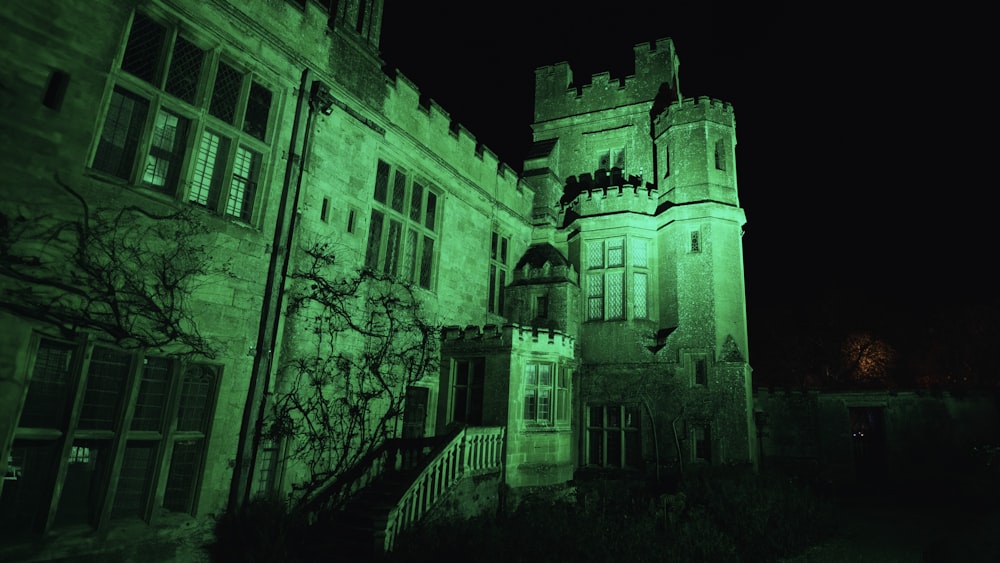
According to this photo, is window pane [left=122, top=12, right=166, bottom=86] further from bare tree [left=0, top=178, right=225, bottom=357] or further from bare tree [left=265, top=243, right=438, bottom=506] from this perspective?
bare tree [left=265, top=243, right=438, bottom=506]

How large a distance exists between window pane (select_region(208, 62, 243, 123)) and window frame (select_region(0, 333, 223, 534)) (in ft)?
13.9

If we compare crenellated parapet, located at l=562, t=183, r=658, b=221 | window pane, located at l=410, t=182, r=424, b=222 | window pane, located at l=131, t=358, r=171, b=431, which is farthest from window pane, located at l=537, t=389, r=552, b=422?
window pane, located at l=131, t=358, r=171, b=431

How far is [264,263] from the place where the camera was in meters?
9.20

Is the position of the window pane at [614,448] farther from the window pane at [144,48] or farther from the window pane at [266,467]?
the window pane at [144,48]

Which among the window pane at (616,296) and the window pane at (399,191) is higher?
the window pane at (399,191)

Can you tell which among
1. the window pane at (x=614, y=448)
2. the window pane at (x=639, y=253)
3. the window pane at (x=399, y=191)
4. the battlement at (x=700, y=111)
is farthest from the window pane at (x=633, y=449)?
the battlement at (x=700, y=111)


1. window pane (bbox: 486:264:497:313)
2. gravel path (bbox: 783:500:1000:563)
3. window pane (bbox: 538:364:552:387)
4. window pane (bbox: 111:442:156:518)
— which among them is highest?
window pane (bbox: 486:264:497:313)

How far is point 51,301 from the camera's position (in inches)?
261

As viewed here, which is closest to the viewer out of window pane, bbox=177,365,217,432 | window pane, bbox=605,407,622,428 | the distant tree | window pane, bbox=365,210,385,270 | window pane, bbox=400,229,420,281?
window pane, bbox=177,365,217,432

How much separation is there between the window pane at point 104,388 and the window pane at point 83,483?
0.96 ft

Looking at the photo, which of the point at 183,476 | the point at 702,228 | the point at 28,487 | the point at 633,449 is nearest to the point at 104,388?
the point at 28,487

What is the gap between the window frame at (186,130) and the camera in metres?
7.66

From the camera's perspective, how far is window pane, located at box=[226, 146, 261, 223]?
9.12 metres

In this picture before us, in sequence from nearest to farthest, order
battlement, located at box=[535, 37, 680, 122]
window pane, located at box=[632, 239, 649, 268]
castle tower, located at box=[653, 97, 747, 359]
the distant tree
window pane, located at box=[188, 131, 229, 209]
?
window pane, located at box=[188, 131, 229, 209] < castle tower, located at box=[653, 97, 747, 359] < window pane, located at box=[632, 239, 649, 268] < battlement, located at box=[535, 37, 680, 122] < the distant tree
